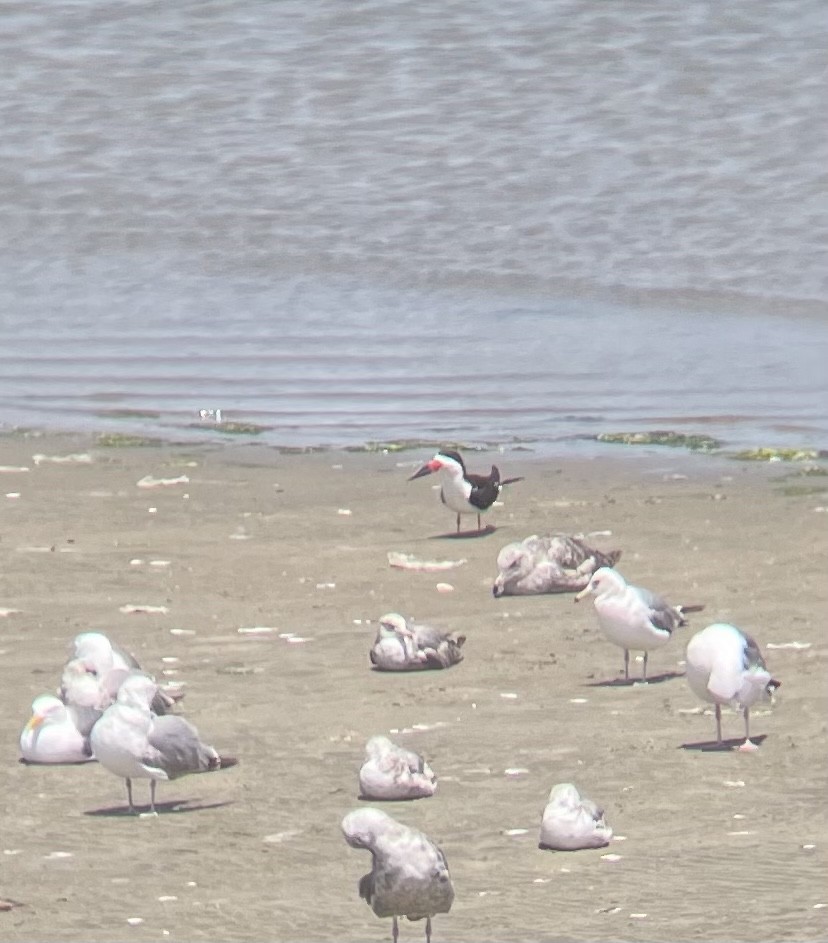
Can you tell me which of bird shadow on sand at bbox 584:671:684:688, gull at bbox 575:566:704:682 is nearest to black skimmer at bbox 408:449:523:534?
gull at bbox 575:566:704:682

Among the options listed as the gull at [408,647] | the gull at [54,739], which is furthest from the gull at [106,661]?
the gull at [408,647]

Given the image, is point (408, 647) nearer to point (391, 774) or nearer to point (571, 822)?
point (391, 774)

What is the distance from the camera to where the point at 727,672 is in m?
7.77

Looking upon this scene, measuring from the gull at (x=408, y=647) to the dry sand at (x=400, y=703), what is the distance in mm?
58

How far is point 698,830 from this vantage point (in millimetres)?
6934

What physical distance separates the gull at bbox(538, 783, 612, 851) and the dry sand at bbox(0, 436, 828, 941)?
0.15ft

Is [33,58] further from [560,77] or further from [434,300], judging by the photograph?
[434,300]

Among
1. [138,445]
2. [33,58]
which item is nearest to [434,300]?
[138,445]

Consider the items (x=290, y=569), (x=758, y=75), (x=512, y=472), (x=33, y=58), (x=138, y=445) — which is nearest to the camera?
(x=290, y=569)

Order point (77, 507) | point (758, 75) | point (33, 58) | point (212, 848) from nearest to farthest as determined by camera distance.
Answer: point (212, 848)
point (77, 507)
point (758, 75)
point (33, 58)

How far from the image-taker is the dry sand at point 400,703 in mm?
6418

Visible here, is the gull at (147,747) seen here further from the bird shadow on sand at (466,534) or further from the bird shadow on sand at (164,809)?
the bird shadow on sand at (466,534)

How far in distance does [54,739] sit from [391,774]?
1.07m

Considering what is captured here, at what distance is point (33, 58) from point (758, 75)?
7.12m
